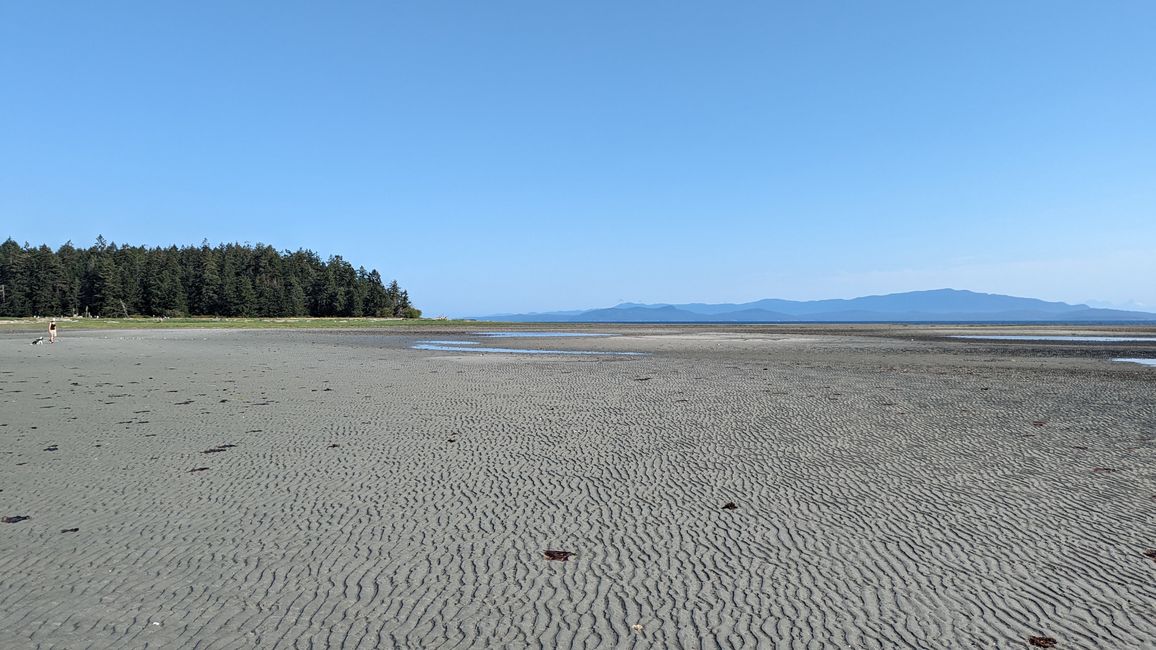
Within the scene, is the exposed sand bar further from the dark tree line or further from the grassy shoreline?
the dark tree line

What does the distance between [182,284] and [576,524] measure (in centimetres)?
12499

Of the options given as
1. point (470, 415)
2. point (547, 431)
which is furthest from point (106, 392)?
point (547, 431)

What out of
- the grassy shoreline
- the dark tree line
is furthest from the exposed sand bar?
the dark tree line

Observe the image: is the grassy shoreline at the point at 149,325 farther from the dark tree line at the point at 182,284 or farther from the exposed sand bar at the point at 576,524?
the exposed sand bar at the point at 576,524

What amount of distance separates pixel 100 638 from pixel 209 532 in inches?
74.5

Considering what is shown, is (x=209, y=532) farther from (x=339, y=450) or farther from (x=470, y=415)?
(x=470, y=415)

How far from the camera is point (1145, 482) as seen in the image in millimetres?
7176

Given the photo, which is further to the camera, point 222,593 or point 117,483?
point 117,483

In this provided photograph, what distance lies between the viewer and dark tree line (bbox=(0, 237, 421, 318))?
10369 cm

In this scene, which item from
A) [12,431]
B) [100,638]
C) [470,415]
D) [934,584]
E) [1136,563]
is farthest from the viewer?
[470,415]

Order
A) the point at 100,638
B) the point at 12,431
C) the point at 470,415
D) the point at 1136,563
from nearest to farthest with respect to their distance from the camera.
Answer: the point at 100,638
the point at 1136,563
the point at 12,431
the point at 470,415

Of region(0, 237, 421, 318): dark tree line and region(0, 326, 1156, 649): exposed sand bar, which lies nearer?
region(0, 326, 1156, 649): exposed sand bar

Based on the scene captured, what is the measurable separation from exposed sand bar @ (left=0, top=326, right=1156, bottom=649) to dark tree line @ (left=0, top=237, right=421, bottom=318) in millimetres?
108613

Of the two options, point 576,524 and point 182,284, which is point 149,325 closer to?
point 182,284
